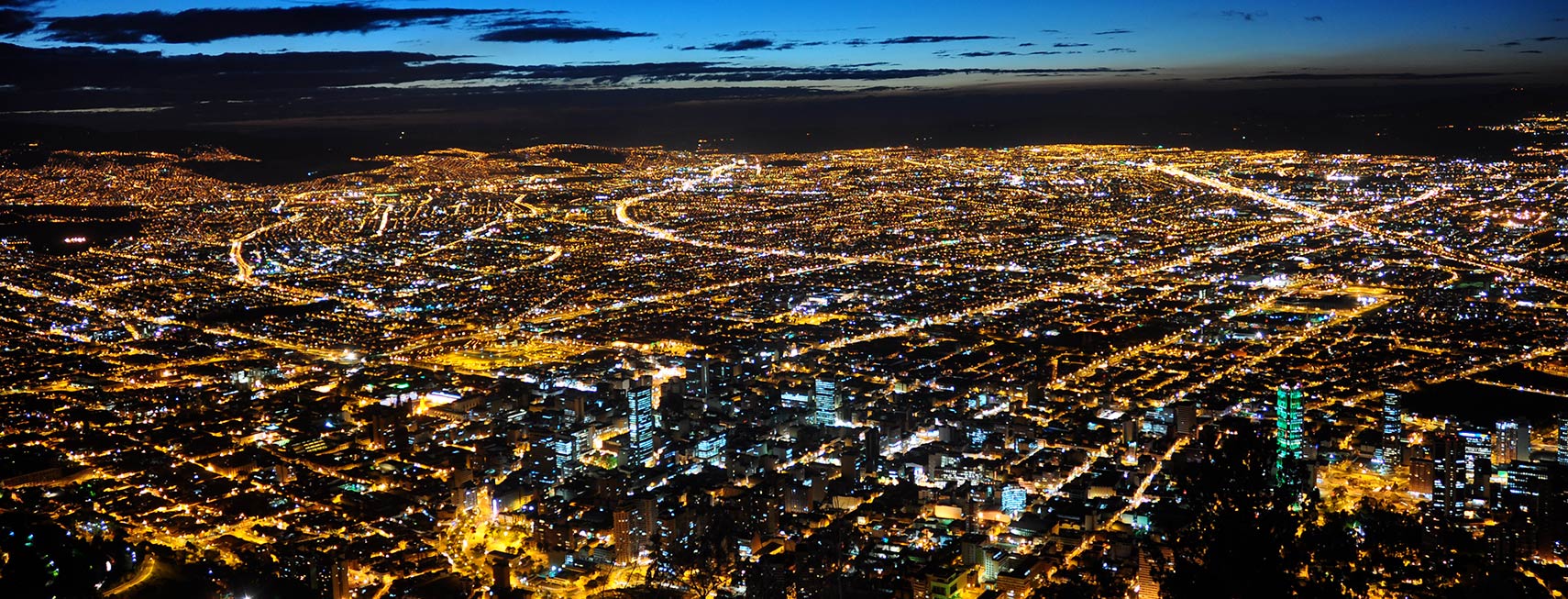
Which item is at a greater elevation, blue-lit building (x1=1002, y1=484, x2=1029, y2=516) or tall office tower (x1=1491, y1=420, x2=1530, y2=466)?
tall office tower (x1=1491, y1=420, x2=1530, y2=466)

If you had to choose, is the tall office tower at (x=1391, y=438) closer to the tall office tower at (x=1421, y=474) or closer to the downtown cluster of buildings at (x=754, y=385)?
the downtown cluster of buildings at (x=754, y=385)

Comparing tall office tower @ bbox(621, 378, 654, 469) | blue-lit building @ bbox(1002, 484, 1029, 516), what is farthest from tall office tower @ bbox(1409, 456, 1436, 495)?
tall office tower @ bbox(621, 378, 654, 469)

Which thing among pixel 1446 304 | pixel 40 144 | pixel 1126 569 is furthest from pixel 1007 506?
pixel 40 144

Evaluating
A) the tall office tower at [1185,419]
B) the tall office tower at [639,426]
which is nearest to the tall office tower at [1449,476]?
the tall office tower at [1185,419]

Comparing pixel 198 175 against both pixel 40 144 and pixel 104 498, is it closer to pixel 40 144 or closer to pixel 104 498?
pixel 40 144

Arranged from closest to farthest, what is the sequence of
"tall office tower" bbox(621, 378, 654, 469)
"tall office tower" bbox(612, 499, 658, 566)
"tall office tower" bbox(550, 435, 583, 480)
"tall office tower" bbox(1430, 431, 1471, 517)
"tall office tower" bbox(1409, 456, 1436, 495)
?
"tall office tower" bbox(612, 499, 658, 566)
"tall office tower" bbox(1430, 431, 1471, 517)
"tall office tower" bbox(1409, 456, 1436, 495)
"tall office tower" bbox(550, 435, 583, 480)
"tall office tower" bbox(621, 378, 654, 469)

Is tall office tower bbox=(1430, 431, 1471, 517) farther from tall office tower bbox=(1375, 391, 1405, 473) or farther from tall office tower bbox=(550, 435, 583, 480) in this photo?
tall office tower bbox=(550, 435, 583, 480)
